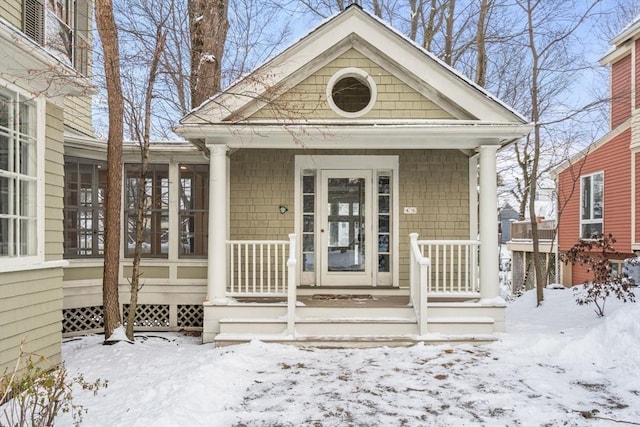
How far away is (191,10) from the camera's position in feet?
31.0

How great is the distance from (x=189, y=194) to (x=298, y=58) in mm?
3041

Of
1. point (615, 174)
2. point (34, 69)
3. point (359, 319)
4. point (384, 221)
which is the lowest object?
point (359, 319)

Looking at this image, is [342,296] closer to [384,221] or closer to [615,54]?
[384,221]

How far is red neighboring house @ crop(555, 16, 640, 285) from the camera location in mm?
11844

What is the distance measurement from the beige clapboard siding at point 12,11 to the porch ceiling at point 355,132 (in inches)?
79.6

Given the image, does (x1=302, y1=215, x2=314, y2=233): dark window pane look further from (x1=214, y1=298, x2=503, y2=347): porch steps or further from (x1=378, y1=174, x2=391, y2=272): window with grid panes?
(x1=214, y1=298, x2=503, y2=347): porch steps

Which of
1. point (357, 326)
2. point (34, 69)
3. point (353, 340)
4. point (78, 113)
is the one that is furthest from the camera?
point (78, 113)

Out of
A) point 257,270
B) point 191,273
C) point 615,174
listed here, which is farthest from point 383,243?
point 615,174

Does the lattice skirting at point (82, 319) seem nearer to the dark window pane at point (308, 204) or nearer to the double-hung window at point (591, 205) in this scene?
the dark window pane at point (308, 204)

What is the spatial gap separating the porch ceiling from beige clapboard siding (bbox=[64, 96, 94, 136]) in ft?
12.2

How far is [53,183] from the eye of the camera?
16.6 feet

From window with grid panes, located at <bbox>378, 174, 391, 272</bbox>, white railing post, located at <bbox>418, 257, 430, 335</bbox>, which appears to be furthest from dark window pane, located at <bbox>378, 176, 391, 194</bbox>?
white railing post, located at <bbox>418, 257, 430, 335</bbox>

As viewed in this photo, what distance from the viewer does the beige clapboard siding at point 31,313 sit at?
Result: 4.20 meters

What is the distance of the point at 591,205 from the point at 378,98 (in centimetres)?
1071
